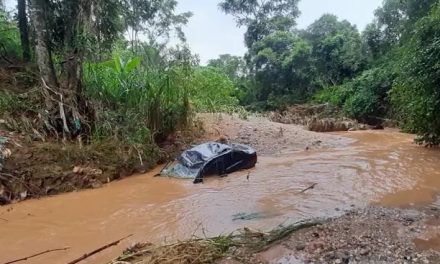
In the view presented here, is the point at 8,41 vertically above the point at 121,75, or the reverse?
the point at 8,41

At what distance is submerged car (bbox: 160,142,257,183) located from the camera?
22.4 feet

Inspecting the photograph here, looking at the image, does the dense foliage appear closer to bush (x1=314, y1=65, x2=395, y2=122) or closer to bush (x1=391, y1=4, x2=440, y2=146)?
bush (x1=391, y1=4, x2=440, y2=146)

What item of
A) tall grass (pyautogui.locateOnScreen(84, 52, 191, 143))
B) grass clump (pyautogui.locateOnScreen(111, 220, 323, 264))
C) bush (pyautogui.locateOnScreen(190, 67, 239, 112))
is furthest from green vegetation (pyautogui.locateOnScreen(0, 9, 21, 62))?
grass clump (pyautogui.locateOnScreen(111, 220, 323, 264))

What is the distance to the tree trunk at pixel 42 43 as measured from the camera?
7.41 metres

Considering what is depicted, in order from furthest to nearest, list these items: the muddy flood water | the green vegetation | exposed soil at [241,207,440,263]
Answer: the green vegetation → the muddy flood water → exposed soil at [241,207,440,263]

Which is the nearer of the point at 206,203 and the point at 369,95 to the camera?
the point at 206,203

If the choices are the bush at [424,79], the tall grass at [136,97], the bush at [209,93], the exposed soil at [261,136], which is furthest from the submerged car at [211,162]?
the bush at [424,79]

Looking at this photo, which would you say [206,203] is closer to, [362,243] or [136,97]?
[362,243]

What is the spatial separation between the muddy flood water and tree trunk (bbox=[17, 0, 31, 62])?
4.20 m

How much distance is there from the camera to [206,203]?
17.7 ft

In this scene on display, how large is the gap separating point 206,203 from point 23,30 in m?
6.48

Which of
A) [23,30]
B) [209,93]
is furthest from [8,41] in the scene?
[209,93]

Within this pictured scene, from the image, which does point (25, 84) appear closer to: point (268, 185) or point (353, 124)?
point (268, 185)

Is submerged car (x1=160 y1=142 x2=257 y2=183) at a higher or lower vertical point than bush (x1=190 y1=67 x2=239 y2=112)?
lower
